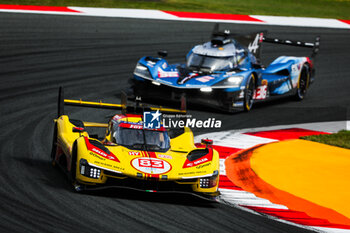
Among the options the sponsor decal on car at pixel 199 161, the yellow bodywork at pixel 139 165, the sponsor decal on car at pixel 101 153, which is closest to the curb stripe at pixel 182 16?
the yellow bodywork at pixel 139 165

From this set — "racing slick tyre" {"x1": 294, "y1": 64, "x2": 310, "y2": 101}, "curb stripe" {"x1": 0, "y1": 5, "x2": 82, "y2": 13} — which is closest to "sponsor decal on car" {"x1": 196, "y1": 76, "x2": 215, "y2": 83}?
"racing slick tyre" {"x1": 294, "y1": 64, "x2": 310, "y2": 101}

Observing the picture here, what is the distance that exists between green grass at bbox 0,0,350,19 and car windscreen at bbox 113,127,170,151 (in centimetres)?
1595

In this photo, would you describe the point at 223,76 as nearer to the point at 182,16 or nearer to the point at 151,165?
the point at 151,165

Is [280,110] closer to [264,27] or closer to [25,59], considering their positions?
[25,59]

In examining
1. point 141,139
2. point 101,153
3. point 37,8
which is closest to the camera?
point 101,153

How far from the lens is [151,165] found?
9.29 m

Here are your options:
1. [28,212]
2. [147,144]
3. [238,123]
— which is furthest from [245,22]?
[28,212]

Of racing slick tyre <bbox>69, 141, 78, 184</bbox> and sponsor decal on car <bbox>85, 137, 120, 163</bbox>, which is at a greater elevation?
sponsor decal on car <bbox>85, 137, 120, 163</bbox>

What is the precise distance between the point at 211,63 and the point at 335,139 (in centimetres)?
393

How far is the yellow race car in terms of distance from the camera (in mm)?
9148

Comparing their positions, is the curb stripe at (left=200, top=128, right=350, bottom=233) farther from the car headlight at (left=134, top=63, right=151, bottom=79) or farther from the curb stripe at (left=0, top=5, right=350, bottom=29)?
the curb stripe at (left=0, top=5, right=350, bottom=29)

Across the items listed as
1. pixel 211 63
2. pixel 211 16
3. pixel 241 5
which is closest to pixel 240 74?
pixel 211 63

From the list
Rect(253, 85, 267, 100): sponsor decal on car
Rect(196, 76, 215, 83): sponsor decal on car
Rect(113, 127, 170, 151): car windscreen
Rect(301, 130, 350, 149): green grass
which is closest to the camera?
Rect(113, 127, 170, 151): car windscreen

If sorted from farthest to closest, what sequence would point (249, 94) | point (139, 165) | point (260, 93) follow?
point (260, 93), point (249, 94), point (139, 165)
